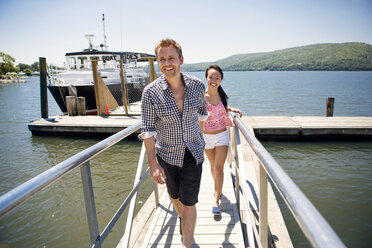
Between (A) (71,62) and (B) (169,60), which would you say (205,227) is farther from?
(A) (71,62)

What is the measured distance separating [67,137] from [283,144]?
27.6 feet

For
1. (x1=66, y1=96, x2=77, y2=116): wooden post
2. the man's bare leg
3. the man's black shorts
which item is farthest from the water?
the man's black shorts

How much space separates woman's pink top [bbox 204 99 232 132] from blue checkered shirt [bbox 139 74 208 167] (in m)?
0.97

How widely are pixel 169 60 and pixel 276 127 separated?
25.2ft

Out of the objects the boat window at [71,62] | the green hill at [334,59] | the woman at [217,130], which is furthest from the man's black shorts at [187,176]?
the green hill at [334,59]

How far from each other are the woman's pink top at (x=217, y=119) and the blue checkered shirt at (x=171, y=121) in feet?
3.18

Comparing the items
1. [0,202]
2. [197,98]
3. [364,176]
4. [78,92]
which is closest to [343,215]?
[364,176]

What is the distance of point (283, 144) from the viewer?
8680 millimetres

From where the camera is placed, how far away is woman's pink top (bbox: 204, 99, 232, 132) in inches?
119

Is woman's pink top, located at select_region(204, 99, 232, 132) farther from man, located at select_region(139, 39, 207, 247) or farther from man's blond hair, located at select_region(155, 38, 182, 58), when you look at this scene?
man's blond hair, located at select_region(155, 38, 182, 58)

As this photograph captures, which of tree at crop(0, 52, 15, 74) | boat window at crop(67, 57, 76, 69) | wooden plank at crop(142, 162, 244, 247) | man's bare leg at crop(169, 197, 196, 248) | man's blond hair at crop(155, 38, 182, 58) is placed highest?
tree at crop(0, 52, 15, 74)

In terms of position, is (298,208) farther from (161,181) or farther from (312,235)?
(161,181)

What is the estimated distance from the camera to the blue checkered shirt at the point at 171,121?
1.86 m

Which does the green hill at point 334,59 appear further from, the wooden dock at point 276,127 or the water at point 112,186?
the water at point 112,186
